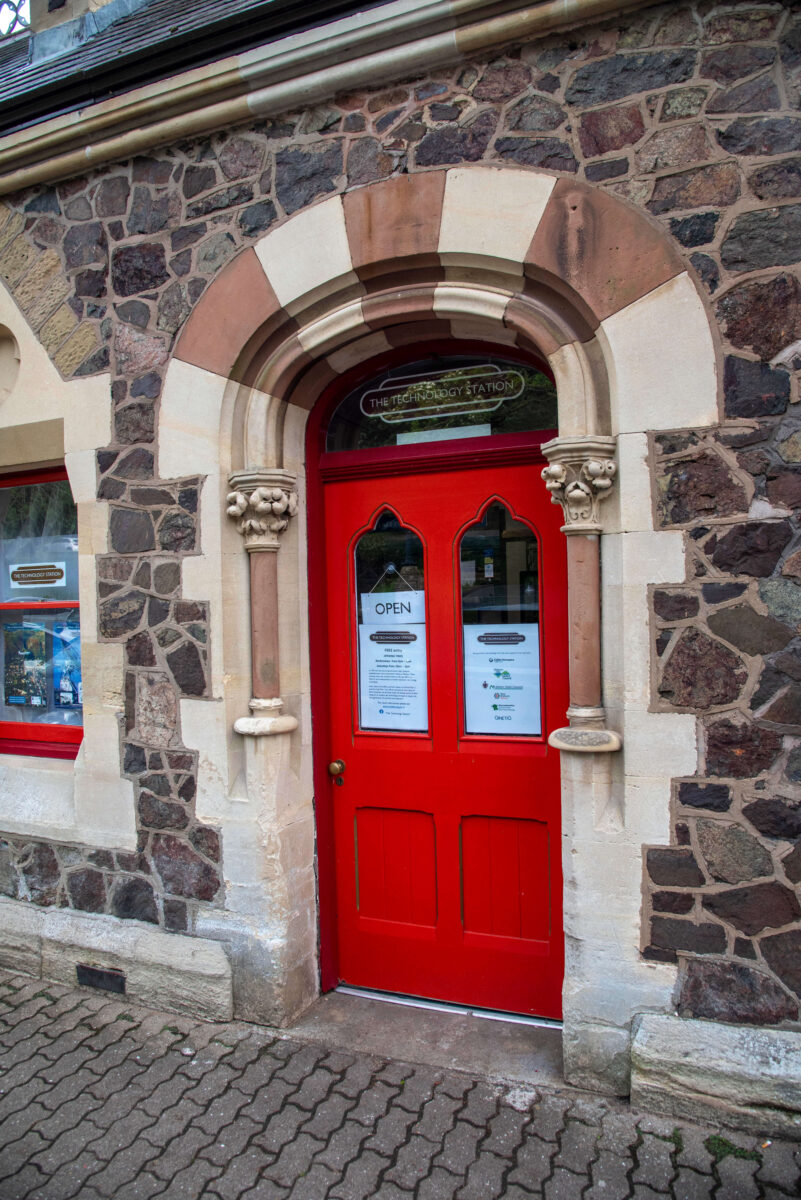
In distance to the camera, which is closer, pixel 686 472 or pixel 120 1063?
pixel 686 472

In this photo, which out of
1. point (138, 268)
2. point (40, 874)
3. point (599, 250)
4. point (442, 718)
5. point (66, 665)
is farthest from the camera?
point (66, 665)

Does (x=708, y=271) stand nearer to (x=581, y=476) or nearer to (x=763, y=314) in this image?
(x=763, y=314)

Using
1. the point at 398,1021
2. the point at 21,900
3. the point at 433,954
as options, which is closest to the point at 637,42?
the point at 433,954

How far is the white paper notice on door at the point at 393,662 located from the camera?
3.47 metres

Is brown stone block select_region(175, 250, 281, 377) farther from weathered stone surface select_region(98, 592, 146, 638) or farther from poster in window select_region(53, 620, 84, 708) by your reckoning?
poster in window select_region(53, 620, 84, 708)

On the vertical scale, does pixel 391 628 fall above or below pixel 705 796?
above

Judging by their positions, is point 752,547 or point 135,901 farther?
point 135,901

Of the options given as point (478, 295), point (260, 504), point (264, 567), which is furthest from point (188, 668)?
point (478, 295)

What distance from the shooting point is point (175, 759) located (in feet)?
11.3

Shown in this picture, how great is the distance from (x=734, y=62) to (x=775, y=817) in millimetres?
2549

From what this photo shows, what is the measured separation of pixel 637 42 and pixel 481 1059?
385 centimetres

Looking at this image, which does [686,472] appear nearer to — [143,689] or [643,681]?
[643,681]

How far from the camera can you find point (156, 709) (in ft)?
11.5

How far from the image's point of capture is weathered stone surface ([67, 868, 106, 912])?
3660 mm
